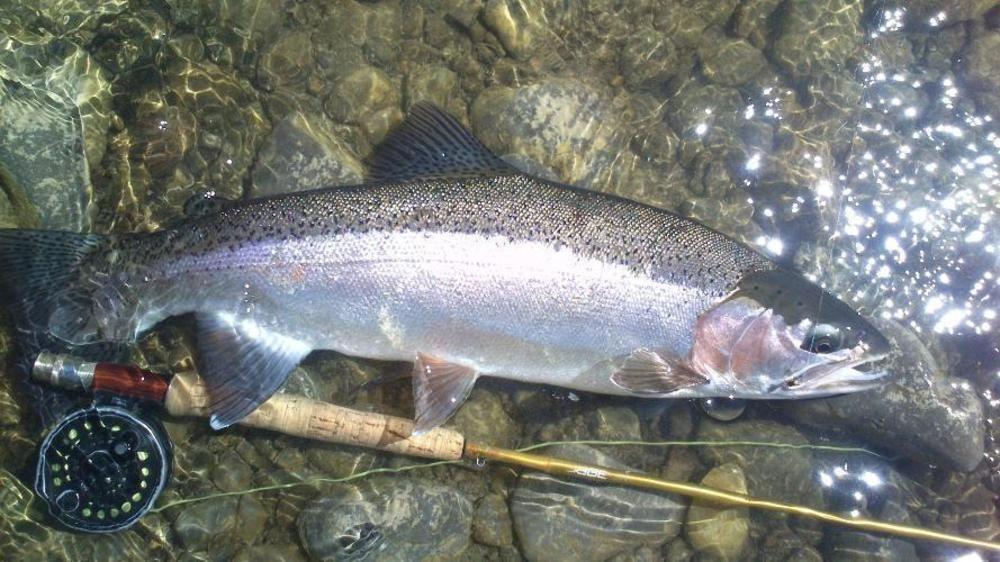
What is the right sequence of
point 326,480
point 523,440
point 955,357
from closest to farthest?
point 326,480
point 523,440
point 955,357

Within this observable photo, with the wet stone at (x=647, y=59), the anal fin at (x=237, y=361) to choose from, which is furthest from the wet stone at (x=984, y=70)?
the anal fin at (x=237, y=361)

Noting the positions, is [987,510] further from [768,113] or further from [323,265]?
[323,265]

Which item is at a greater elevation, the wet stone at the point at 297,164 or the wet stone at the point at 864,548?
the wet stone at the point at 297,164

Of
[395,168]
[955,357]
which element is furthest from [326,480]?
[955,357]

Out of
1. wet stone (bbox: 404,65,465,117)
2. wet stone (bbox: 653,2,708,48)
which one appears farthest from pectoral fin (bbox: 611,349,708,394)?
wet stone (bbox: 653,2,708,48)

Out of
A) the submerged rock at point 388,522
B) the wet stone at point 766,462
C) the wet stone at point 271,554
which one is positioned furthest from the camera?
the wet stone at point 766,462

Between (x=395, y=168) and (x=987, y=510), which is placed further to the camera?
(x=987, y=510)

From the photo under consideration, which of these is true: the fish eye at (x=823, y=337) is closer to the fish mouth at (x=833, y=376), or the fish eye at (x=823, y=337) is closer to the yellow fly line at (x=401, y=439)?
the fish mouth at (x=833, y=376)
